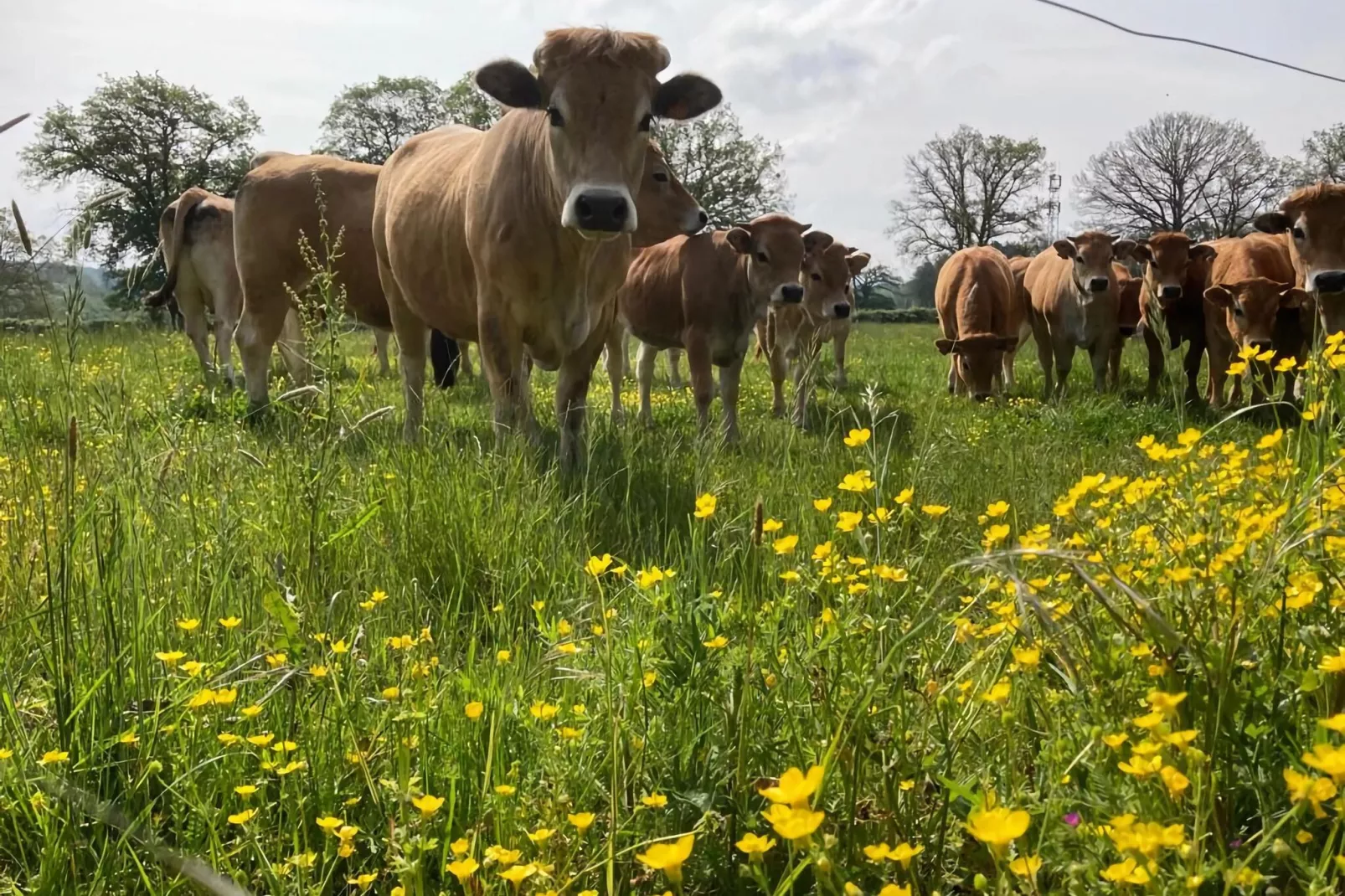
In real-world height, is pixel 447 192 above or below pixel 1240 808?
above

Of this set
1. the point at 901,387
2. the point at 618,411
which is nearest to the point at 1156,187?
the point at 901,387

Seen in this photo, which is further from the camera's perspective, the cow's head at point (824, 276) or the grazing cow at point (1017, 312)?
the grazing cow at point (1017, 312)

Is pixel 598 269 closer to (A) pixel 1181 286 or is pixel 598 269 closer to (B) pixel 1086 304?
(A) pixel 1181 286

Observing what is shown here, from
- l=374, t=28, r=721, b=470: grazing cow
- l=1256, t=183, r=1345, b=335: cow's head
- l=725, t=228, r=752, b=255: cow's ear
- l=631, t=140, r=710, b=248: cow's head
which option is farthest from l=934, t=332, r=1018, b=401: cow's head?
l=374, t=28, r=721, b=470: grazing cow

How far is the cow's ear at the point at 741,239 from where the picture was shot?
28.0ft

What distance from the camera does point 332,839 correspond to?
163 cm

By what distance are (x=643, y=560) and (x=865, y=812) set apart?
1.74m

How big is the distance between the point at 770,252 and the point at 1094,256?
5.48 m

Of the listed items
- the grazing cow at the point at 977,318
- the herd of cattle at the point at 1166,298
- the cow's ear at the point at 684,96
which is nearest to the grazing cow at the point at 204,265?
the cow's ear at the point at 684,96

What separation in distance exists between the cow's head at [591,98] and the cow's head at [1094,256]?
8387 millimetres

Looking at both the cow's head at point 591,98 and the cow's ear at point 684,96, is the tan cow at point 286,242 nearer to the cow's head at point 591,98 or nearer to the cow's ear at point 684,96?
the cow's head at point 591,98

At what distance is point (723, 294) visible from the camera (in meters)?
8.81

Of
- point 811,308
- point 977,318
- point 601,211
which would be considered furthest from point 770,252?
point 601,211

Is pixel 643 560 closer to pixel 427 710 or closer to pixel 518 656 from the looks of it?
pixel 518 656
